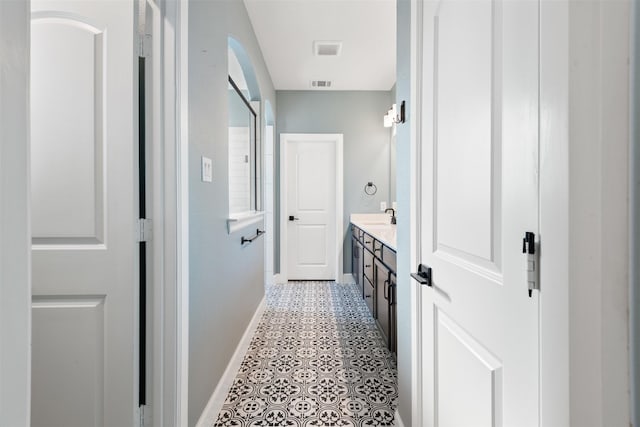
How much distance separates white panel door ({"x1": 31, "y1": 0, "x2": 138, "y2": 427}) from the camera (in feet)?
3.76

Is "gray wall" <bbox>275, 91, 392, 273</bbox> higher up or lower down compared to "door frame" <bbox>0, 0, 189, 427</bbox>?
higher up

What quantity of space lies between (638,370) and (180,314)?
134 centimetres

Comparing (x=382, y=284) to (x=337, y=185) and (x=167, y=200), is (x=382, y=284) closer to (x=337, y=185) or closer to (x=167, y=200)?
(x=167, y=200)

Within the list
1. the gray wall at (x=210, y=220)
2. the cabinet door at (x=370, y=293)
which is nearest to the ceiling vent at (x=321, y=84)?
the gray wall at (x=210, y=220)

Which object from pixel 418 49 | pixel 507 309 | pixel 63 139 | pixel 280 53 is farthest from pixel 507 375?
pixel 280 53

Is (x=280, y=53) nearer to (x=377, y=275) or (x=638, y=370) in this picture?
(x=377, y=275)

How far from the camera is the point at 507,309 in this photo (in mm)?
649

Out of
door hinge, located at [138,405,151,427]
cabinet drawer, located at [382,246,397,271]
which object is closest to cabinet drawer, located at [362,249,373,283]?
cabinet drawer, located at [382,246,397,271]

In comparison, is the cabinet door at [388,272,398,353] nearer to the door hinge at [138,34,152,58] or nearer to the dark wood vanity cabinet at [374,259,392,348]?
the dark wood vanity cabinet at [374,259,392,348]

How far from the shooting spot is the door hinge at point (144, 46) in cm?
126

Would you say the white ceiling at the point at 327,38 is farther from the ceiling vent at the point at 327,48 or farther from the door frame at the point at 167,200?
the door frame at the point at 167,200

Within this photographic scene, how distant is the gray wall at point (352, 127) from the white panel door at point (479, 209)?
11.2 feet

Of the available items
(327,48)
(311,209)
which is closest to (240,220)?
(327,48)

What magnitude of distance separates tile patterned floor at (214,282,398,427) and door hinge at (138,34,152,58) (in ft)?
5.55
